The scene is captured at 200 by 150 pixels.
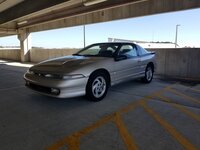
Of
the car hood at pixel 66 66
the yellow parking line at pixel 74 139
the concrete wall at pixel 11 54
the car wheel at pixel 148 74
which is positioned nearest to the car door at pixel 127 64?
the car hood at pixel 66 66

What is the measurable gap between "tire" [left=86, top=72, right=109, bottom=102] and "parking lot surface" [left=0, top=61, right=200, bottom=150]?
7.1 inches

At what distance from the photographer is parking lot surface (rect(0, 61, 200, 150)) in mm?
2371

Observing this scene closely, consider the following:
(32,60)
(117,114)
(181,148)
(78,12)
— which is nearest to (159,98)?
(117,114)

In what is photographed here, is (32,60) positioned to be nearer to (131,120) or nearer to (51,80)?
(51,80)

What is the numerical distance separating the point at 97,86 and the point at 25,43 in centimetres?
1493

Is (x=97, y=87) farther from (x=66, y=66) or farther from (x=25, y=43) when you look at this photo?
(x=25, y=43)

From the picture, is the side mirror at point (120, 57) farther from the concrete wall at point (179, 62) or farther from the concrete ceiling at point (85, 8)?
the concrete wall at point (179, 62)

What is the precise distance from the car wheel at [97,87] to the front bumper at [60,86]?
0.53 ft

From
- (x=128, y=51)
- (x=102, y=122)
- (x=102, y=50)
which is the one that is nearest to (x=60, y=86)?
(x=102, y=122)

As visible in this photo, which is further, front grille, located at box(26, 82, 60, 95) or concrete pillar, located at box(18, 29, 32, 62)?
concrete pillar, located at box(18, 29, 32, 62)

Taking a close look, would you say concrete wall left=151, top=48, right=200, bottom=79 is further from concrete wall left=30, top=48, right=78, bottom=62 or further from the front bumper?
concrete wall left=30, top=48, right=78, bottom=62

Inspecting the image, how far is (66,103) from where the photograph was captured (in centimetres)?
402

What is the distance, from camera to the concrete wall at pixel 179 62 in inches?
291

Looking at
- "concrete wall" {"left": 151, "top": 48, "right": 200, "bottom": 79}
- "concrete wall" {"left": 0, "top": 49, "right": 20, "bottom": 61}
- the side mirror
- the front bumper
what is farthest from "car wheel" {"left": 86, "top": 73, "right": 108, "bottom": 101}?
"concrete wall" {"left": 0, "top": 49, "right": 20, "bottom": 61}
